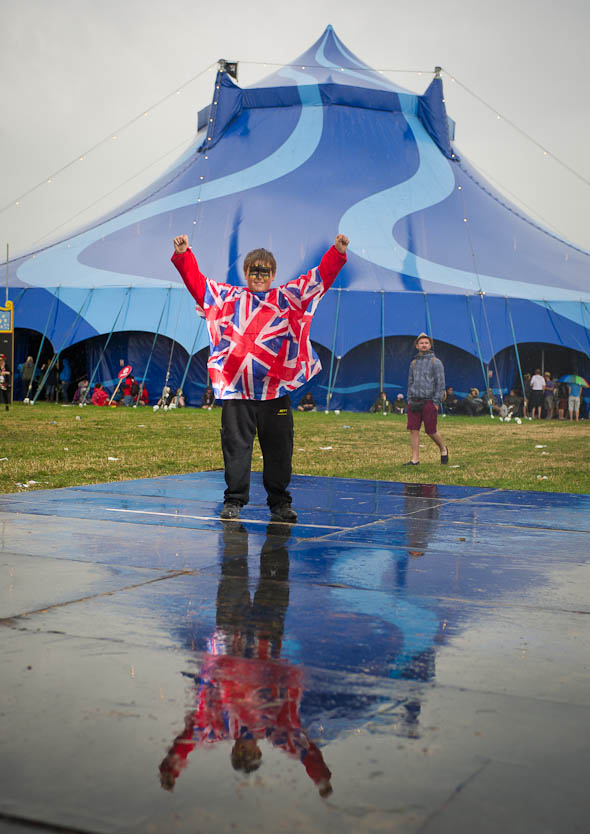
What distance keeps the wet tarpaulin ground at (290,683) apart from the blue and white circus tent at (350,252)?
57.4ft

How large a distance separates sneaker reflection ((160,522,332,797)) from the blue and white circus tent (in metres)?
18.3

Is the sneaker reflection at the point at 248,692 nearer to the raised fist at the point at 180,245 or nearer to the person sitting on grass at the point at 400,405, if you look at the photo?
the raised fist at the point at 180,245

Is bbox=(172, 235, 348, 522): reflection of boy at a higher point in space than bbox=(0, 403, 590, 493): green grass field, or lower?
higher

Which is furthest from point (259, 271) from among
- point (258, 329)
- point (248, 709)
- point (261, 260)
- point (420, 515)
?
point (248, 709)

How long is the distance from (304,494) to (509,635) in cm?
326

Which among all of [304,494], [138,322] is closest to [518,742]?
[304,494]

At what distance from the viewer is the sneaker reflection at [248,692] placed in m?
1.68

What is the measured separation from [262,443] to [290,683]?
2.84m

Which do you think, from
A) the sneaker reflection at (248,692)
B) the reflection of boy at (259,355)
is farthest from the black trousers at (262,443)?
the sneaker reflection at (248,692)

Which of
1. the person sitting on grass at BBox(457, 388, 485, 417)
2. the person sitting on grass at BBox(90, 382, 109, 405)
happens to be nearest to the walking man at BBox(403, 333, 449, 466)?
the person sitting on grass at BBox(457, 388, 485, 417)

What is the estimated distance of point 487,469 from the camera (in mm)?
8477

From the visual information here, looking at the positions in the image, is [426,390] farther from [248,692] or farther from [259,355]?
Result: [248,692]

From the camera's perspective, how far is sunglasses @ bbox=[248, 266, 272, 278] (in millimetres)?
4770

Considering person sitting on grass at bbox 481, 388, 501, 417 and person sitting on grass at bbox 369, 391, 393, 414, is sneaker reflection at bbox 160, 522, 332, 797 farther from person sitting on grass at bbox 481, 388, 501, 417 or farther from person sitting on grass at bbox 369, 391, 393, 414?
person sitting on grass at bbox 481, 388, 501, 417
